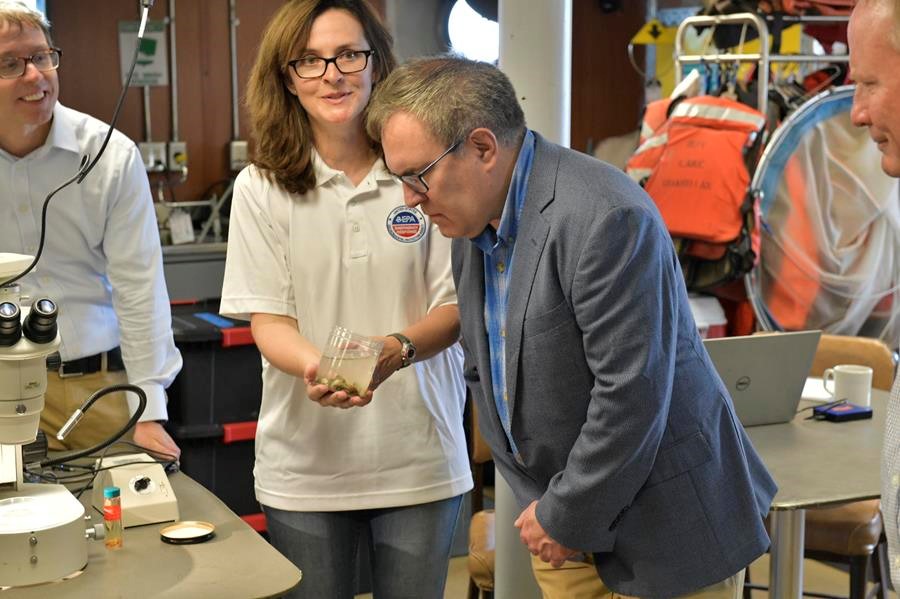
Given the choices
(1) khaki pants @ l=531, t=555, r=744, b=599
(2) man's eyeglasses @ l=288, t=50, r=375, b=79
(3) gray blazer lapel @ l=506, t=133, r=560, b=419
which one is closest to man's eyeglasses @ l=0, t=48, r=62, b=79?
(2) man's eyeglasses @ l=288, t=50, r=375, b=79

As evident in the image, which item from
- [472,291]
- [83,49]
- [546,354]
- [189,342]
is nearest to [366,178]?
[472,291]

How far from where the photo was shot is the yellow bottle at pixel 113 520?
186 centimetres

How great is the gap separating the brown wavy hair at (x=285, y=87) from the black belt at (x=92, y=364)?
1.96 feet

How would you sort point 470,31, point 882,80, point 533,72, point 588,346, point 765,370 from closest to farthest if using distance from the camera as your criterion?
point 882,80
point 588,346
point 533,72
point 765,370
point 470,31

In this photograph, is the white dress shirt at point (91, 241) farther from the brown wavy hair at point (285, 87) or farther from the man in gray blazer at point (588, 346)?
the man in gray blazer at point (588, 346)

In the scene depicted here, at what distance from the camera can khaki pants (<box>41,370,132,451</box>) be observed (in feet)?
7.90

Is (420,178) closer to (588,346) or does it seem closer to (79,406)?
(588,346)

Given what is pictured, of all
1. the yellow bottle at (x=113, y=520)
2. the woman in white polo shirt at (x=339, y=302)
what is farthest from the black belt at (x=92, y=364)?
the yellow bottle at (x=113, y=520)

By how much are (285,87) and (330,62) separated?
0.42 ft

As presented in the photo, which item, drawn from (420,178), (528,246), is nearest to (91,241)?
(420,178)

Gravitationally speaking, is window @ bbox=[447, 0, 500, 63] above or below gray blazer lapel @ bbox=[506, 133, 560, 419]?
above

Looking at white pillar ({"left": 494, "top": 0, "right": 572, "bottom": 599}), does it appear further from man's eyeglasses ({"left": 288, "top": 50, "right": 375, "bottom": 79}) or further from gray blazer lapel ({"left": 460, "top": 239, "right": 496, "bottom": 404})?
gray blazer lapel ({"left": 460, "top": 239, "right": 496, "bottom": 404})

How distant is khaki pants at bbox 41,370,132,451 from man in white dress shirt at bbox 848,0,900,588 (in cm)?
159

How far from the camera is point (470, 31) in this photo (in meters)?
6.65
